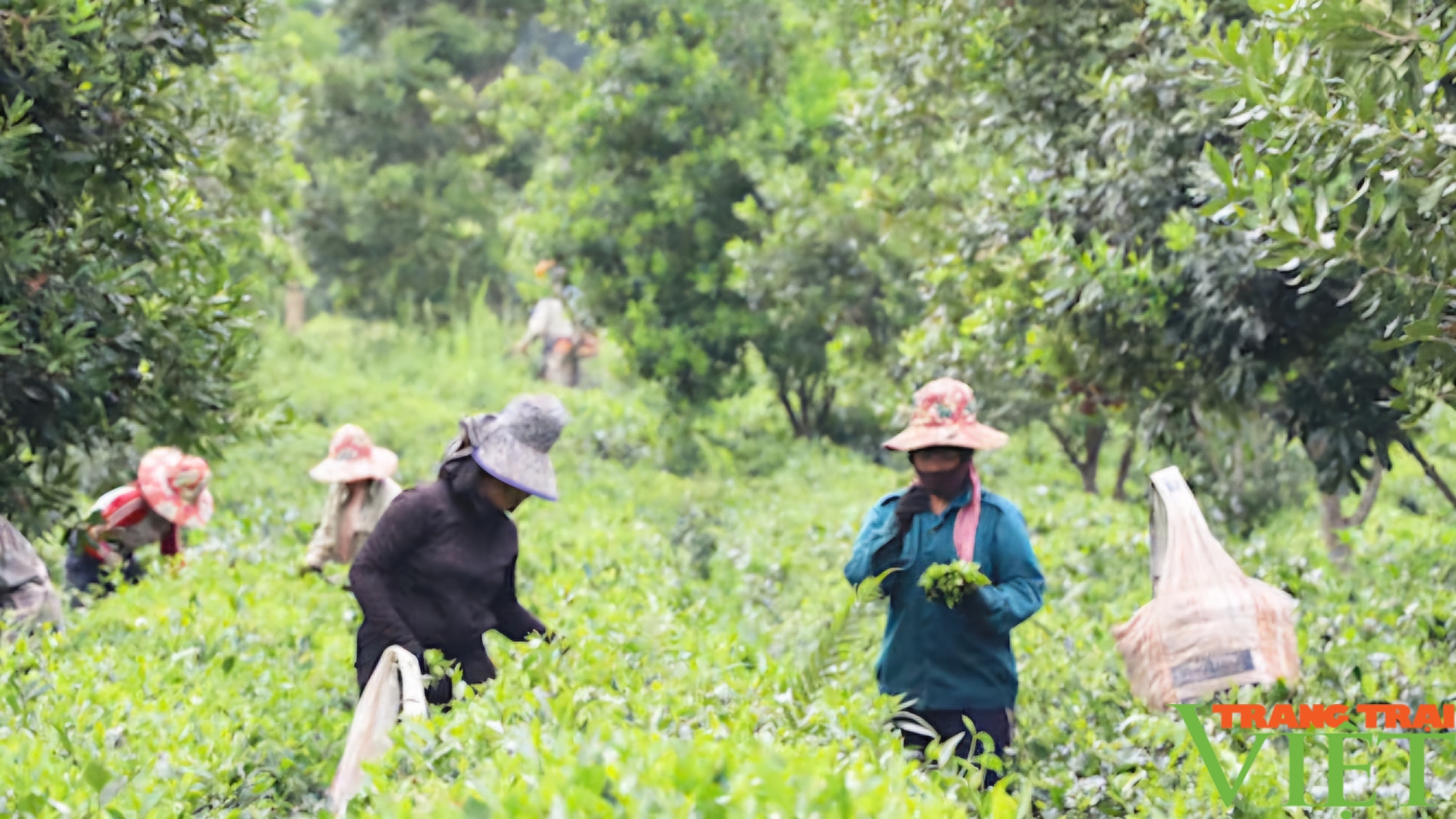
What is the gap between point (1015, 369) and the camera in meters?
8.54

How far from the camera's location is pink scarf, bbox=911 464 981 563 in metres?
5.09

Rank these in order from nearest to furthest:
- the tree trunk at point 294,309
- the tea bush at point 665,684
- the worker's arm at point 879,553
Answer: the tea bush at point 665,684, the worker's arm at point 879,553, the tree trunk at point 294,309

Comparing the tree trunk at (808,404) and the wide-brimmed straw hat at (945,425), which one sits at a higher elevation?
the wide-brimmed straw hat at (945,425)

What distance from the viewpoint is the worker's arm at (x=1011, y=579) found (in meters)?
4.96

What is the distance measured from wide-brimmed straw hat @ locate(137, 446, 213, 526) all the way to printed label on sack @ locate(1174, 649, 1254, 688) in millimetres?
5185

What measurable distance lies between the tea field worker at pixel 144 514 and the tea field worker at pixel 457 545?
2.76 m

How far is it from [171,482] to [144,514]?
0.43m

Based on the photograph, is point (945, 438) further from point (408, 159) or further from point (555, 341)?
point (408, 159)

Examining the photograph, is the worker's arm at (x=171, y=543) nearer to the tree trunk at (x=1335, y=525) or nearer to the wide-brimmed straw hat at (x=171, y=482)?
the wide-brimmed straw hat at (x=171, y=482)

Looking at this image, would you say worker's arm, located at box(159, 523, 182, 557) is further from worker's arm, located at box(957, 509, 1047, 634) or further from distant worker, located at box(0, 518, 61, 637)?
worker's arm, located at box(957, 509, 1047, 634)

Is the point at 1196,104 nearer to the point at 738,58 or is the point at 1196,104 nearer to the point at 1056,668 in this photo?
the point at 1056,668

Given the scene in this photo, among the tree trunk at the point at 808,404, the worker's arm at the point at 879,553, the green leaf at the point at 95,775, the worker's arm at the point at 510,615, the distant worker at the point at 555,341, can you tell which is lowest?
the distant worker at the point at 555,341

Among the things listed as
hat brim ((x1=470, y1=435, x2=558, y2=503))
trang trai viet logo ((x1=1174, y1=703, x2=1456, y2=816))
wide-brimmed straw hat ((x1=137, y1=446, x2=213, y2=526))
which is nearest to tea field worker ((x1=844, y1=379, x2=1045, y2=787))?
trang trai viet logo ((x1=1174, y1=703, x2=1456, y2=816))

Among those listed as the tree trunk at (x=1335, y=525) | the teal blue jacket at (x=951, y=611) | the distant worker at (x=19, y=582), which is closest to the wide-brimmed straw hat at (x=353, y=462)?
the distant worker at (x=19, y=582)
